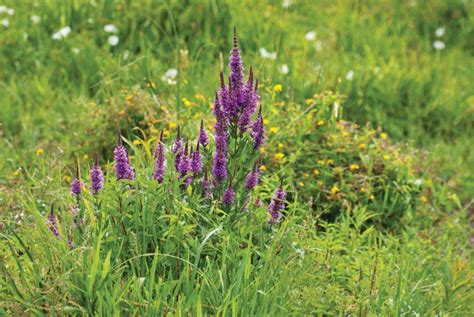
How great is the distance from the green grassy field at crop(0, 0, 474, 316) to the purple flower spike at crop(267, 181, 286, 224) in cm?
4

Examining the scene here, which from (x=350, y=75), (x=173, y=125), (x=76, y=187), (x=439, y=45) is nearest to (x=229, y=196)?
(x=76, y=187)

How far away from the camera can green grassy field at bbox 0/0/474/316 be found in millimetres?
2811

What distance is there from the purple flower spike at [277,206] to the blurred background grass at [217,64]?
5.03 ft

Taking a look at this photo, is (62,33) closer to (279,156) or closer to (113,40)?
(113,40)

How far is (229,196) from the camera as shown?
297cm

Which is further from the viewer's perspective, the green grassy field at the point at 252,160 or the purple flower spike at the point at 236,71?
the purple flower spike at the point at 236,71

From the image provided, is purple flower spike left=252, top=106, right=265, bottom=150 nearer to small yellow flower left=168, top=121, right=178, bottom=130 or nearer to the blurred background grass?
small yellow flower left=168, top=121, right=178, bottom=130

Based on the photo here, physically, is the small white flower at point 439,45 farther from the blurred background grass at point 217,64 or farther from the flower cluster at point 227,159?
the flower cluster at point 227,159

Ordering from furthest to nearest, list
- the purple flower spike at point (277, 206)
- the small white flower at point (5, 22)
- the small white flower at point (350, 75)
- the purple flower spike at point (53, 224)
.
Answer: the small white flower at point (5, 22), the small white flower at point (350, 75), the purple flower spike at point (277, 206), the purple flower spike at point (53, 224)

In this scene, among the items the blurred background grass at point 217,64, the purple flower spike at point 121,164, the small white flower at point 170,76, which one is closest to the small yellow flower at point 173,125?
the blurred background grass at point 217,64

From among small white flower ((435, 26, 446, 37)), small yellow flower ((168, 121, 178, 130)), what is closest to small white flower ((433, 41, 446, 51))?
small white flower ((435, 26, 446, 37))

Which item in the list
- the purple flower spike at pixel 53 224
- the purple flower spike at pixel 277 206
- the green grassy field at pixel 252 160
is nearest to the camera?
the green grassy field at pixel 252 160

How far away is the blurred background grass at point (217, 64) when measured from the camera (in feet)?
15.8

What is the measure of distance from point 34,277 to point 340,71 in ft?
10.7
